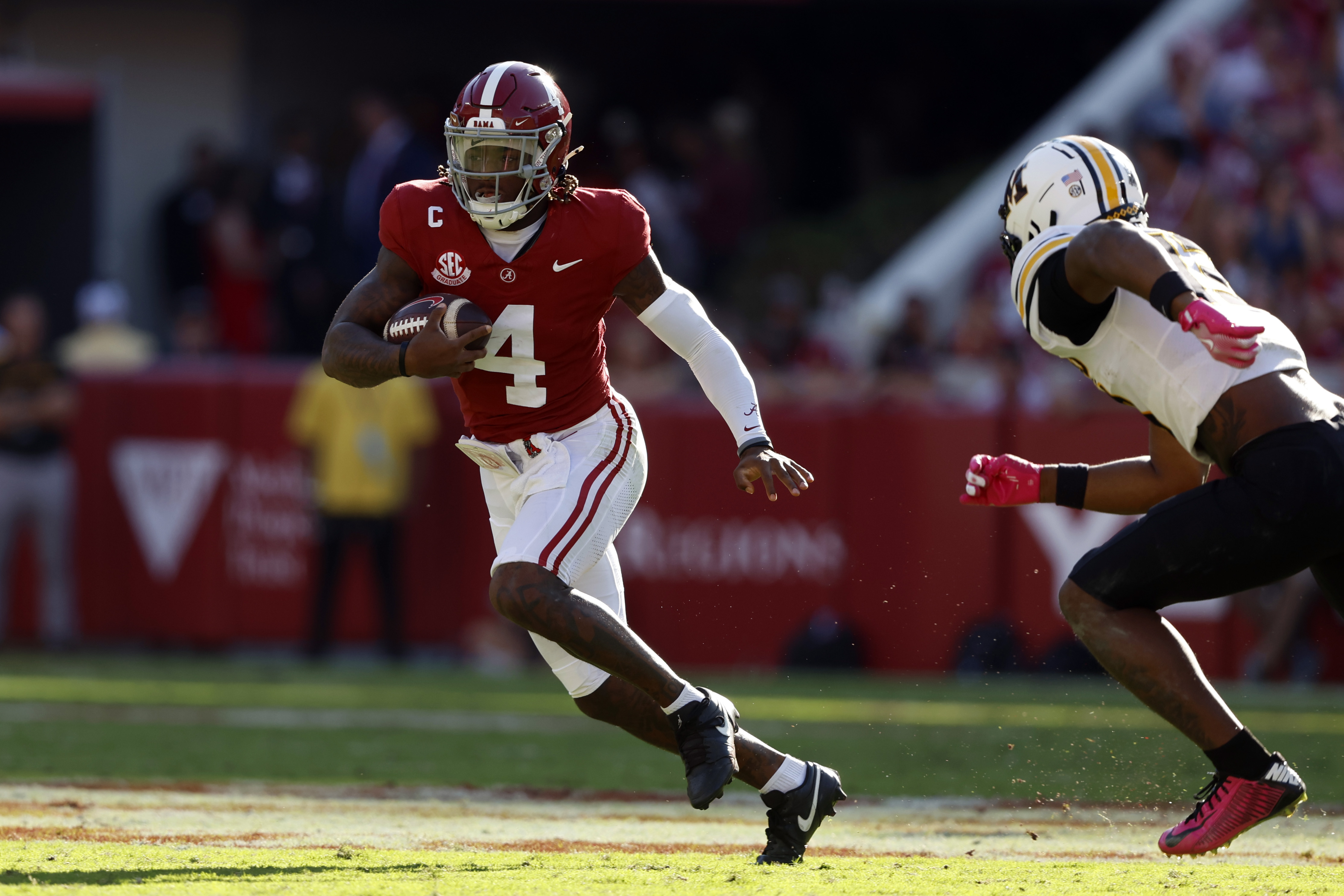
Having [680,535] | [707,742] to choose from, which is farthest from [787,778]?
[680,535]

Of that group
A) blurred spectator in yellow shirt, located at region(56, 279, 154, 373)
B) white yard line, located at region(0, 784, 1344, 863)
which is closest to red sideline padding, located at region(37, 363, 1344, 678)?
blurred spectator in yellow shirt, located at region(56, 279, 154, 373)

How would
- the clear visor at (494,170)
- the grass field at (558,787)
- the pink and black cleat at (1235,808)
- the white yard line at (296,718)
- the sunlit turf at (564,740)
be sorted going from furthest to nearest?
1. the white yard line at (296,718)
2. the sunlit turf at (564,740)
3. the clear visor at (494,170)
4. the grass field at (558,787)
5. the pink and black cleat at (1235,808)

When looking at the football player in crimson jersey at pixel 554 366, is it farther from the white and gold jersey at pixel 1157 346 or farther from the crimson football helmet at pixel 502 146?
the white and gold jersey at pixel 1157 346

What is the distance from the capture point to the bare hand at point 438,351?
15.8ft

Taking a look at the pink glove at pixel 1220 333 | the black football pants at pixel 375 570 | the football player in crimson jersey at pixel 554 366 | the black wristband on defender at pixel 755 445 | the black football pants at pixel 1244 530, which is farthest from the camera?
the black football pants at pixel 375 570

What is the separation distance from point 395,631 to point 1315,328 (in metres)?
5.91

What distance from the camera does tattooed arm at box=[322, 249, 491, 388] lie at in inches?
190

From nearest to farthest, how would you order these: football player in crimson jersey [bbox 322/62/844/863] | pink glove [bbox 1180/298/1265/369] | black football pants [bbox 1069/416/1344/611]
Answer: pink glove [bbox 1180/298/1265/369] → black football pants [bbox 1069/416/1344/611] → football player in crimson jersey [bbox 322/62/844/863]

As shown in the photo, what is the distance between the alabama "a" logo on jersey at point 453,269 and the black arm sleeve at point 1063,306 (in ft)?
5.22

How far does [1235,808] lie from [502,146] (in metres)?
2.63

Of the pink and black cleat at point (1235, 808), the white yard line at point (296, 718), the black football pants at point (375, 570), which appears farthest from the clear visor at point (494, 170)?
the black football pants at point (375, 570)

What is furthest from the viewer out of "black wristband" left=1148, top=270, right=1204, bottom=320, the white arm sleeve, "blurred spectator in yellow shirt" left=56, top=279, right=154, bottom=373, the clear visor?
"blurred spectator in yellow shirt" left=56, top=279, right=154, bottom=373

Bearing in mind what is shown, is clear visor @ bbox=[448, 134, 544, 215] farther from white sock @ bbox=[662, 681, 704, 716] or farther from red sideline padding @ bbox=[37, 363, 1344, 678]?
red sideline padding @ bbox=[37, 363, 1344, 678]

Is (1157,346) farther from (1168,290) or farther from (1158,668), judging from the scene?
(1158,668)
